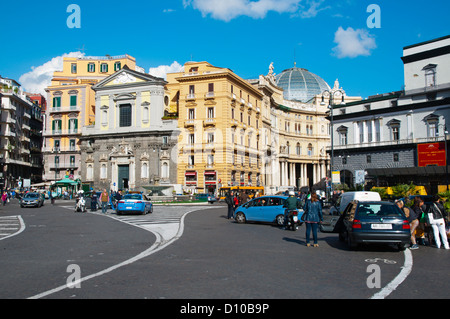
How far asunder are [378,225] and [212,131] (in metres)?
48.7

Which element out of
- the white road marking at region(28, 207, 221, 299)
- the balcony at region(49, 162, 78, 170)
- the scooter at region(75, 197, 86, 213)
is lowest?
the white road marking at region(28, 207, 221, 299)

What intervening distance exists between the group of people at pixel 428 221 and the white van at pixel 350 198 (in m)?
7.75

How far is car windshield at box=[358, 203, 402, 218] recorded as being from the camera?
11875 mm

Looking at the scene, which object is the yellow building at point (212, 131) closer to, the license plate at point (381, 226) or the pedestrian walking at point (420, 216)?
the pedestrian walking at point (420, 216)

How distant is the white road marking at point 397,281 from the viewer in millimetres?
6820

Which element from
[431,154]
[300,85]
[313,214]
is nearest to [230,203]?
[313,214]

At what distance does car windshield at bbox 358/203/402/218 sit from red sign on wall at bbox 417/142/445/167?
3890cm

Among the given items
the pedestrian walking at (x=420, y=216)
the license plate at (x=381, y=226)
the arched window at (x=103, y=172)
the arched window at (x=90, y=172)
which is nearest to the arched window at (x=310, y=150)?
the arched window at (x=103, y=172)

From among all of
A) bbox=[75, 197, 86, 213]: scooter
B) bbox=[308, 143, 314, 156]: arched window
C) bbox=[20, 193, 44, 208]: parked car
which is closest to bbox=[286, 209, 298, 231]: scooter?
bbox=[75, 197, 86, 213]: scooter

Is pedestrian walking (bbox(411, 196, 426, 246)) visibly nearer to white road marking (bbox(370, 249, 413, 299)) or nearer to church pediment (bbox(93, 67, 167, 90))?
white road marking (bbox(370, 249, 413, 299))

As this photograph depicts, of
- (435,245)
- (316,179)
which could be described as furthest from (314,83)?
(435,245)

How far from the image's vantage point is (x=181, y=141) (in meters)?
61.8
